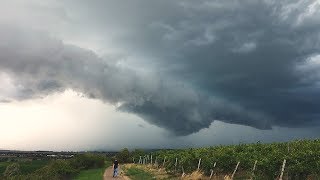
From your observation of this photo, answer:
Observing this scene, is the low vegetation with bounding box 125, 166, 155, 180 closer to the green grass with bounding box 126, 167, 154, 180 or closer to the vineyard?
the green grass with bounding box 126, 167, 154, 180

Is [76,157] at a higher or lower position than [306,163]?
higher

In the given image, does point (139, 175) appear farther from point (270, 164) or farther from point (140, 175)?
point (270, 164)

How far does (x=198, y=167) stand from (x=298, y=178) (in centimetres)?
1902

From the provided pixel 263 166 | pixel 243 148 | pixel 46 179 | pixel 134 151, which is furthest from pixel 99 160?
pixel 263 166

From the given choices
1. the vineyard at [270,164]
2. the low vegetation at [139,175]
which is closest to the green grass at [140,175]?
the low vegetation at [139,175]

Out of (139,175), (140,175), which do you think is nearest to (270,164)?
(140,175)

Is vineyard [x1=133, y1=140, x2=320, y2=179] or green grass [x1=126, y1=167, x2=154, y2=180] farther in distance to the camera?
green grass [x1=126, y1=167, x2=154, y2=180]

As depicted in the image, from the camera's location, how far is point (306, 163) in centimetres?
3222

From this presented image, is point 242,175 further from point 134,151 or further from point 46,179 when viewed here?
point 134,151

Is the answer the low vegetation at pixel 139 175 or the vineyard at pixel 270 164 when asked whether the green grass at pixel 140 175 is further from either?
the vineyard at pixel 270 164

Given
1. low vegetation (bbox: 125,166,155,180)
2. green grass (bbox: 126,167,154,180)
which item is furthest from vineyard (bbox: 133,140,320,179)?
low vegetation (bbox: 125,166,155,180)

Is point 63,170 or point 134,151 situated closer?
point 63,170

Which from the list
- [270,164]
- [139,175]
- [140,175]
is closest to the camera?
[270,164]

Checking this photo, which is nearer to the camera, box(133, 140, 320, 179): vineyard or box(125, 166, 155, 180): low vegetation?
box(133, 140, 320, 179): vineyard
